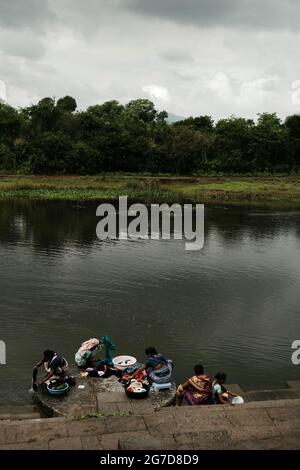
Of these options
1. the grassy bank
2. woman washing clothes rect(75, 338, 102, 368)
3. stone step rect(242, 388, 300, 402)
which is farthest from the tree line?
stone step rect(242, 388, 300, 402)

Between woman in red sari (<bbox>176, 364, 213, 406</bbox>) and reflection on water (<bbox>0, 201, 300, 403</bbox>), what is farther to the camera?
reflection on water (<bbox>0, 201, 300, 403</bbox>)

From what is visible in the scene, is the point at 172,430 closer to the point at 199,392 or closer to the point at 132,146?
the point at 199,392

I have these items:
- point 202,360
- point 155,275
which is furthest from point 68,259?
point 202,360

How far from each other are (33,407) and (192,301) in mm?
9722

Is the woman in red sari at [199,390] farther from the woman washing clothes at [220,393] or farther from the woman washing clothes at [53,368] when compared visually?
the woman washing clothes at [53,368]

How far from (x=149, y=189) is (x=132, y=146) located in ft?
50.1

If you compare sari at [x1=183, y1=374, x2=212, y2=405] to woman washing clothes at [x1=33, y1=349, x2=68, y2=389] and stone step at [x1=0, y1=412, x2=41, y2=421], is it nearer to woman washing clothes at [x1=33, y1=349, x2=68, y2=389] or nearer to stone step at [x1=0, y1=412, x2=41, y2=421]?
woman washing clothes at [x1=33, y1=349, x2=68, y2=389]

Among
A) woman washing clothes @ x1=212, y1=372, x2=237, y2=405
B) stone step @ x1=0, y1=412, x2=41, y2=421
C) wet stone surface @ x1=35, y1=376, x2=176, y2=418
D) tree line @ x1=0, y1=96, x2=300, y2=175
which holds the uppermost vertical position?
tree line @ x1=0, y1=96, x2=300, y2=175

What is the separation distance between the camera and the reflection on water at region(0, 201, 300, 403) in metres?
15.6

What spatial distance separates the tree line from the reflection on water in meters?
36.3

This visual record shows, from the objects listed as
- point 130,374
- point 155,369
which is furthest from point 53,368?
point 155,369

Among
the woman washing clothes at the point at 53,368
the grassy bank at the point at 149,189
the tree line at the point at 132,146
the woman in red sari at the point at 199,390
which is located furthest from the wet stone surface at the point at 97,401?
the tree line at the point at 132,146

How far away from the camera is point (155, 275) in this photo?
24328 mm

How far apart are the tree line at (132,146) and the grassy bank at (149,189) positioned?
437 cm
